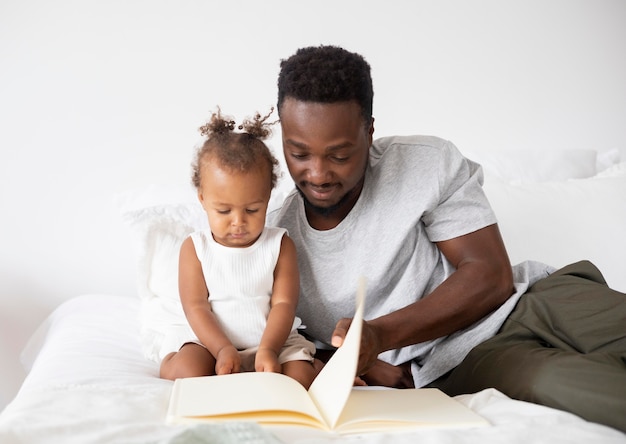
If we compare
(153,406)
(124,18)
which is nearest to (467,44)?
(124,18)

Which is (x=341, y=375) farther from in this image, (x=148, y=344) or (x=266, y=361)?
(x=148, y=344)

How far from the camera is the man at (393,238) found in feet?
4.79

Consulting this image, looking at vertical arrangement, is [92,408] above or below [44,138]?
below

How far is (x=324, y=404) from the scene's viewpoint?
1.12 m

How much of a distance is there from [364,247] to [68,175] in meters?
1.01

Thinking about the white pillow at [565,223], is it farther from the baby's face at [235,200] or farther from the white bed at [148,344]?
the baby's face at [235,200]

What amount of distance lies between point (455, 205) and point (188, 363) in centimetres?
62

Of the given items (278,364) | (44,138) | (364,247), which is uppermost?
(44,138)

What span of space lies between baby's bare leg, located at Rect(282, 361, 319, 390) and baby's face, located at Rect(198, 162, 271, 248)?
27cm

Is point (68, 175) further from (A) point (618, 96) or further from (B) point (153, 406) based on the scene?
(A) point (618, 96)

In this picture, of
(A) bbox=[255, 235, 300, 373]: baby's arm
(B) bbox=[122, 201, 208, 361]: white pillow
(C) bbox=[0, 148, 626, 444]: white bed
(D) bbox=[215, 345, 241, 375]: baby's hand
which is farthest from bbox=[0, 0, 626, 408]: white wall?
(D) bbox=[215, 345, 241, 375]: baby's hand

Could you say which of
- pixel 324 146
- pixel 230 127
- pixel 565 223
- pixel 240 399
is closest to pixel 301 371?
pixel 240 399

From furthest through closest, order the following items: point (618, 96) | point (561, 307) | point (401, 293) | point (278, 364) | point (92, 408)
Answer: point (618, 96), point (401, 293), point (561, 307), point (278, 364), point (92, 408)

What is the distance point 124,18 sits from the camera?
221 centimetres
